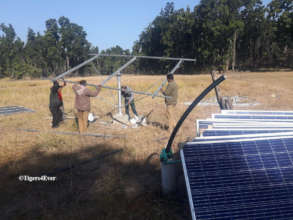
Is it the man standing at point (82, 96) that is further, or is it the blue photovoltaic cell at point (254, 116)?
the man standing at point (82, 96)

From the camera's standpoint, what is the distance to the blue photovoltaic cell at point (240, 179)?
3234 mm

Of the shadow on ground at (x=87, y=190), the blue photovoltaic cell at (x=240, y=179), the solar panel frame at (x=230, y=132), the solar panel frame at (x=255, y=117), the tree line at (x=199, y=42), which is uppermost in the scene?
the tree line at (x=199, y=42)

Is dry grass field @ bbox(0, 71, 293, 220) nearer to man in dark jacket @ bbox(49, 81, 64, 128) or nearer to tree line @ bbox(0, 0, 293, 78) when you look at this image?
man in dark jacket @ bbox(49, 81, 64, 128)

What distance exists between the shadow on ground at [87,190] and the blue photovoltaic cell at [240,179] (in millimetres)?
1020

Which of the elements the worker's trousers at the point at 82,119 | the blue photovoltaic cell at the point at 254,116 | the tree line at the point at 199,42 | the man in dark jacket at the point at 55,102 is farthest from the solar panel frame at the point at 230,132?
the tree line at the point at 199,42

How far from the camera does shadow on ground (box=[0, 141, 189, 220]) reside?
4352 mm

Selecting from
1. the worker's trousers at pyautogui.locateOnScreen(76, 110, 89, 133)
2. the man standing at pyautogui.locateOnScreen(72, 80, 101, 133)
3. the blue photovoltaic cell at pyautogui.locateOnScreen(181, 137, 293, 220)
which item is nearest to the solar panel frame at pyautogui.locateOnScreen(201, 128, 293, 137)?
the blue photovoltaic cell at pyautogui.locateOnScreen(181, 137, 293, 220)

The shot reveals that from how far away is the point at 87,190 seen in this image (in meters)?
5.08

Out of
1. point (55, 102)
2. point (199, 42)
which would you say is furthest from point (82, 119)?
point (199, 42)

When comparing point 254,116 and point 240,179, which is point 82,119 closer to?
point 254,116

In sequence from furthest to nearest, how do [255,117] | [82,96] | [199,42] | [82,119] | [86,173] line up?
[199,42], [82,119], [82,96], [255,117], [86,173]

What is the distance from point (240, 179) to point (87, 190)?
3141 millimetres

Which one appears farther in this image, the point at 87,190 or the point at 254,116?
the point at 254,116

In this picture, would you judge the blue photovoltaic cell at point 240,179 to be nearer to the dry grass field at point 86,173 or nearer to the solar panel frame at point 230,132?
the solar panel frame at point 230,132
